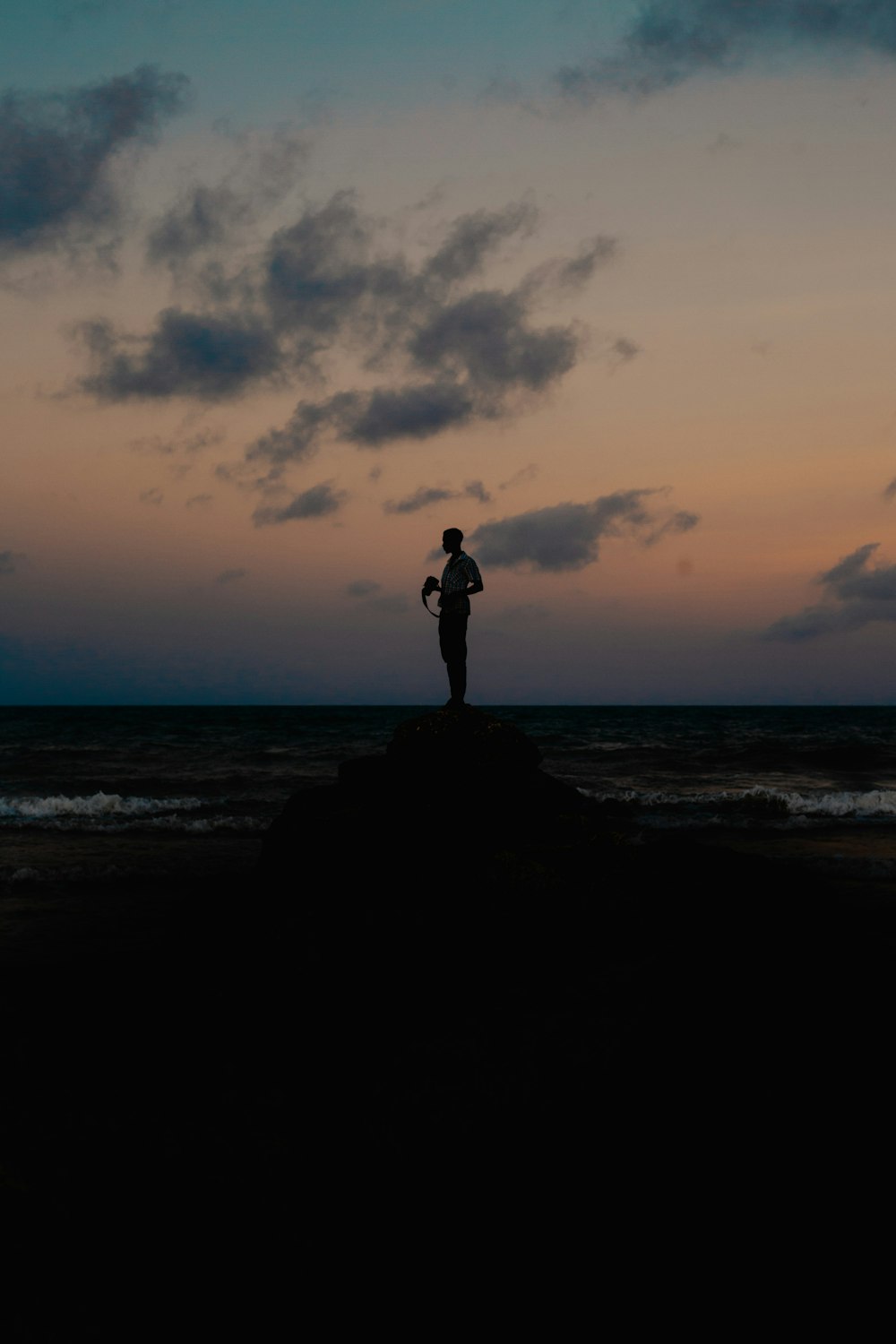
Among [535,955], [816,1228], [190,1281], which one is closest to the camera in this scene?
[190,1281]

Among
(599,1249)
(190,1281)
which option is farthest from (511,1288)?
(190,1281)

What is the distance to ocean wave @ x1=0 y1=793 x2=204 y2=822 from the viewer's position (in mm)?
24969

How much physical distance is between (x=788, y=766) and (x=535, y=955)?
118 feet

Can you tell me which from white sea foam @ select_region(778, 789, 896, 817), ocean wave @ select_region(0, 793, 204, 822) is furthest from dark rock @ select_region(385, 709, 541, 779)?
white sea foam @ select_region(778, 789, 896, 817)

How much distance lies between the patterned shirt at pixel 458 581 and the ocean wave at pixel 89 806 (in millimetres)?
15070

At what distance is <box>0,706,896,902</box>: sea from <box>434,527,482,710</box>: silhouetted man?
6.08 meters

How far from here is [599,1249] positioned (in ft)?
15.7

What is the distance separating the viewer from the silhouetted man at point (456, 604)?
1347cm

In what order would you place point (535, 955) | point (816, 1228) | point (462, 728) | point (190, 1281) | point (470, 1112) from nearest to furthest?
point (190, 1281) < point (816, 1228) < point (470, 1112) < point (535, 955) < point (462, 728)

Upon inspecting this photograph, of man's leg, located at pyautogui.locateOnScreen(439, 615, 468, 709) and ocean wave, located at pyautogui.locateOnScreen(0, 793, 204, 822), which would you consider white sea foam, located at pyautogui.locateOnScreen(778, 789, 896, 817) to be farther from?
ocean wave, located at pyautogui.locateOnScreen(0, 793, 204, 822)

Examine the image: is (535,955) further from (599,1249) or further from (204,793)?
(204,793)

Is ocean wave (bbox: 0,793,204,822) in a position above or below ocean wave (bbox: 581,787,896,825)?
above

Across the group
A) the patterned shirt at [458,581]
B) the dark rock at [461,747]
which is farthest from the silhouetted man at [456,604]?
the dark rock at [461,747]

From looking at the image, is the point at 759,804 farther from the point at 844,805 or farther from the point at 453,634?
the point at 453,634
